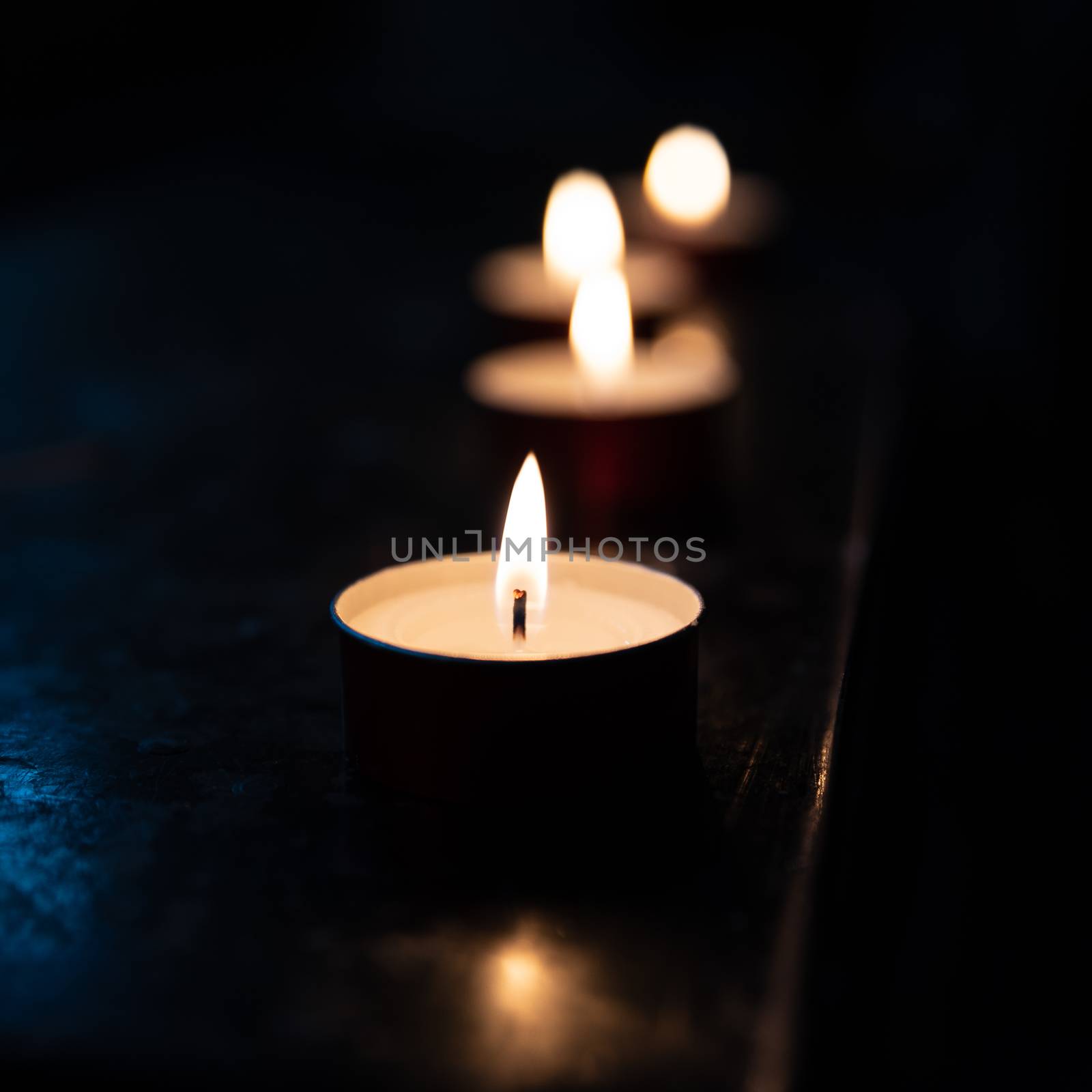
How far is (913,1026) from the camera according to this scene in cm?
81

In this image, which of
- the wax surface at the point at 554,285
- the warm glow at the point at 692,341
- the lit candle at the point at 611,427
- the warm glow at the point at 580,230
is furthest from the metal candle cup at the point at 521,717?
the warm glow at the point at 580,230

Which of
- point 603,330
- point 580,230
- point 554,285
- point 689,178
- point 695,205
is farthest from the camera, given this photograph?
point 689,178

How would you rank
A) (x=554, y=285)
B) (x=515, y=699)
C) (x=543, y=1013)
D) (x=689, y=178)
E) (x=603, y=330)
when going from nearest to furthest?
(x=543, y=1013) → (x=515, y=699) → (x=603, y=330) → (x=554, y=285) → (x=689, y=178)

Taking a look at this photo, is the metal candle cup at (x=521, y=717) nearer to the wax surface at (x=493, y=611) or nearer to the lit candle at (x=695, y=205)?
the wax surface at (x=493, y=611)

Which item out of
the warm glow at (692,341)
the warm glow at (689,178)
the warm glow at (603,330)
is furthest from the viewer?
the warm glow at (689,178)

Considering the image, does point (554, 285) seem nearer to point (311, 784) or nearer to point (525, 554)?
A: point (525, 554)

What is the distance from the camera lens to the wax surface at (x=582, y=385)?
1.11 metres

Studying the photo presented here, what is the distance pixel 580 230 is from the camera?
192cm

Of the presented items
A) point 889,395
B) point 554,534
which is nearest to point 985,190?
point 889,395

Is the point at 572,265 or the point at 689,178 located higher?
the point at 689,178

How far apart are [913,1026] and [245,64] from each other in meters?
4.72

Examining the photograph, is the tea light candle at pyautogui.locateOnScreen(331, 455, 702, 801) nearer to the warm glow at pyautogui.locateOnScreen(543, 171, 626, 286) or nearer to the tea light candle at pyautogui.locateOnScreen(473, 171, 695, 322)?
the tea light candle at pyautogui.locateOnScreen(473, 171, 695, 322)

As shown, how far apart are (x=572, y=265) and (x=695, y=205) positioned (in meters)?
0.75

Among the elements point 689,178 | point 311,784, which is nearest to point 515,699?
point 311,784
